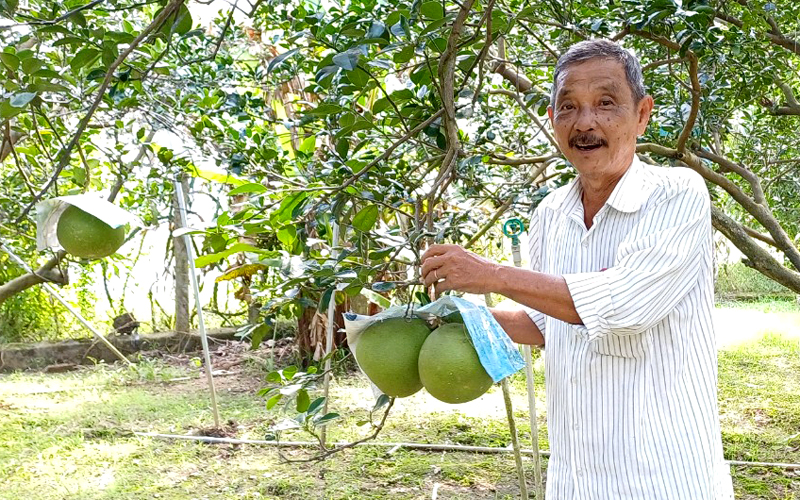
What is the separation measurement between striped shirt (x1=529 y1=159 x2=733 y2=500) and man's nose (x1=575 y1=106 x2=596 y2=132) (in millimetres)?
125

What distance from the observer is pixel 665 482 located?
148 cm

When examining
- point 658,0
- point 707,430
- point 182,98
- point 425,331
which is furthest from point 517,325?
point 182,98

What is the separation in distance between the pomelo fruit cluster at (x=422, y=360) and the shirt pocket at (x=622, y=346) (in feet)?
0.71

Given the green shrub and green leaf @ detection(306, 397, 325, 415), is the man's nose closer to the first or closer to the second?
green leaf @ detection(306, 397, 325, 415)

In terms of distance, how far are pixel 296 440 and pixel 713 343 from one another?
3.25m

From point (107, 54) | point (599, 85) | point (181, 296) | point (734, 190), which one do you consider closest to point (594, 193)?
point (599, 85)

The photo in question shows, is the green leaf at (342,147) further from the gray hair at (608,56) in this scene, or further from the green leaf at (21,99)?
the green leaf at (21,99)

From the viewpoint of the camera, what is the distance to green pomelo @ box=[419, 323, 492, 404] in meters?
1.41

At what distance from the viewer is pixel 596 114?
152 centimetres

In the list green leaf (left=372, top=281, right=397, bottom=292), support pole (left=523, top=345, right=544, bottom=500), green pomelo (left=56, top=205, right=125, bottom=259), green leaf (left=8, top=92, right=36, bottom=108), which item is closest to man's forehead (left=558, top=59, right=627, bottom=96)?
green leaf (left=372, top=281, right=397, bottom=292)

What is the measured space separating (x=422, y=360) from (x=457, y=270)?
0.75 ft

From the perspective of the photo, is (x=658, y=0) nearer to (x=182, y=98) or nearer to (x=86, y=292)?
(x=182, y=98)

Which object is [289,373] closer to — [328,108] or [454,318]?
[454,318]

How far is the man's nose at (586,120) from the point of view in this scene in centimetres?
151
